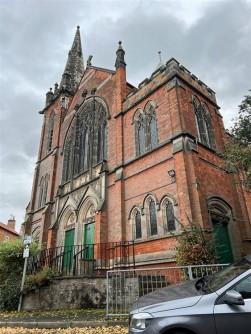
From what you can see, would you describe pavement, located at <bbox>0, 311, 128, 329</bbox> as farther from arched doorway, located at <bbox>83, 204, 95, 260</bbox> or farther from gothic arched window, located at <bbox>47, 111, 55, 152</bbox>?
gothic arched window, located at <bbox>47, 111, 55, 152</bbox>

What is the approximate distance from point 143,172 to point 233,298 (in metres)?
10.6

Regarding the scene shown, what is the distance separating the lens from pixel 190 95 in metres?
14.4

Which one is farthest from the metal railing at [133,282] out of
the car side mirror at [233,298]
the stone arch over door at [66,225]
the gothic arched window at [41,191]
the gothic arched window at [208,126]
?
the gothic arched window at [41,191]

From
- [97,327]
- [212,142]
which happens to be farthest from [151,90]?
[97,327]

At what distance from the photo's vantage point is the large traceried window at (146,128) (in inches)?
566

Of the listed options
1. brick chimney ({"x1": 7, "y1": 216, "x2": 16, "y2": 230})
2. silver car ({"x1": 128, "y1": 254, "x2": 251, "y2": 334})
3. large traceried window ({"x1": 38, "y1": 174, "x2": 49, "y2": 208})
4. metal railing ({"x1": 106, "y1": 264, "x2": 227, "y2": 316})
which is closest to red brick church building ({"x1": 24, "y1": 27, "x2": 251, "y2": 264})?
large traceried window ({"x1": 38, "y1": 174, "x2": 49, "y2": 208})

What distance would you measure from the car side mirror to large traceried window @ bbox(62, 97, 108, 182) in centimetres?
1455

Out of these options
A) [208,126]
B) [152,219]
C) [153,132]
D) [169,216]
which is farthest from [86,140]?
[169,216]

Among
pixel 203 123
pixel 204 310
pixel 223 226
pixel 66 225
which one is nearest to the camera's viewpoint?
pixel 204 310

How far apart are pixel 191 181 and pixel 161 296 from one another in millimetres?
7554

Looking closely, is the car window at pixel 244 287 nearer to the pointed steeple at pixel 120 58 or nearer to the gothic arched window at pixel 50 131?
the pointed steeple at pixel 120 58

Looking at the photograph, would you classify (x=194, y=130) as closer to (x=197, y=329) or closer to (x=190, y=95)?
(x=190, y=95)

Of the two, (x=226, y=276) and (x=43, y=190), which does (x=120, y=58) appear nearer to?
(x=43, y=190)

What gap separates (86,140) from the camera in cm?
2039
